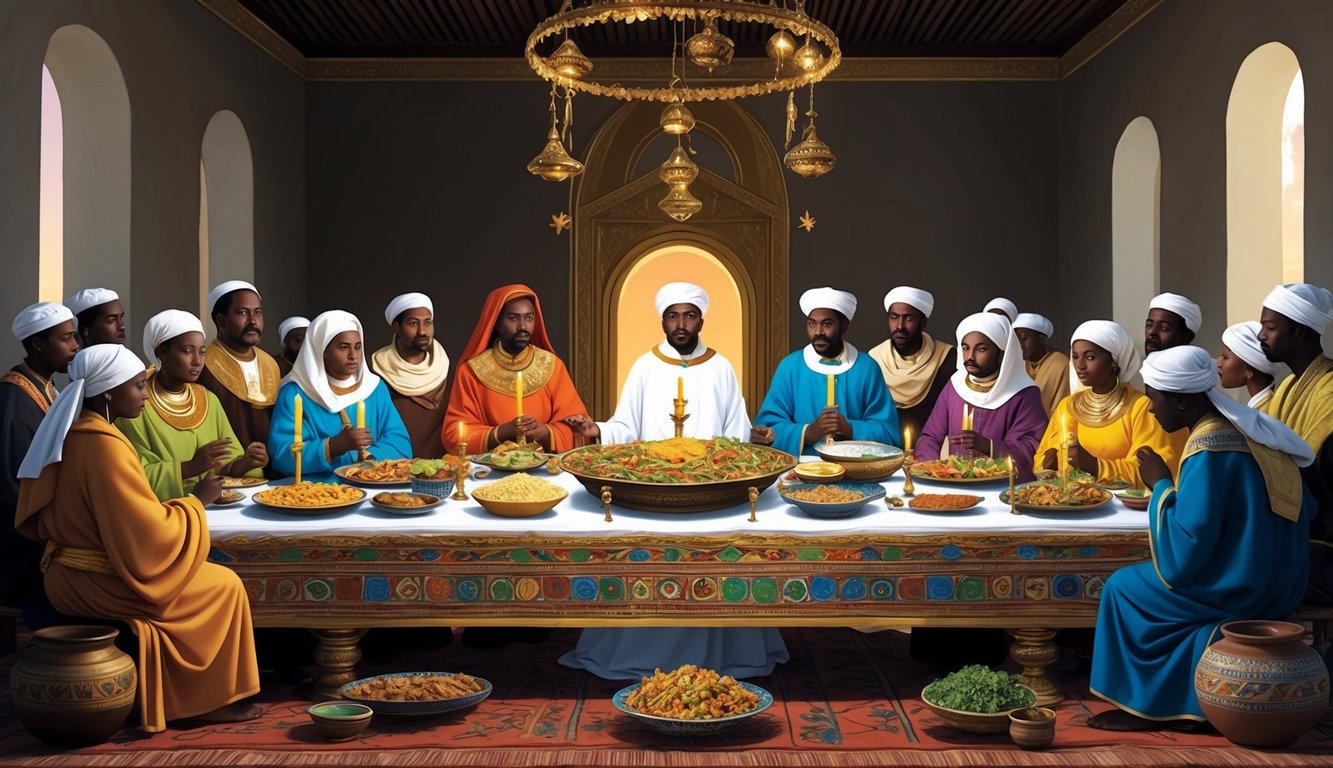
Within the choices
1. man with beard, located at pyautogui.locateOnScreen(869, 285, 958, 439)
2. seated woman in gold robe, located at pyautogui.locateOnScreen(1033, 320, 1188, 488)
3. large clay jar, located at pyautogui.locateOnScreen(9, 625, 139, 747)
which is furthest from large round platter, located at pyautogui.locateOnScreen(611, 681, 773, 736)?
man with beard, located at pyautogui.locateOnScreen(869, 285, 958, 439)

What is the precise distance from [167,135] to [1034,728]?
7192 millimetres

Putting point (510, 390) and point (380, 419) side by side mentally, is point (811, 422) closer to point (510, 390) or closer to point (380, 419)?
point (510, 390)

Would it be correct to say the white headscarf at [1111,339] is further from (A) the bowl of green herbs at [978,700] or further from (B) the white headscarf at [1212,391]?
(A) the bowl of green herbs at [978,700]

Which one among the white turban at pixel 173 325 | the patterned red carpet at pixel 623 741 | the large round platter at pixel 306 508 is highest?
the white turban at pixel 173 325

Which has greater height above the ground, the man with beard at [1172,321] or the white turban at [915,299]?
the white turban at [915,299]

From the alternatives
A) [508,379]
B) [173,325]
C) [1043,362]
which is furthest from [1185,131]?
[173,325]

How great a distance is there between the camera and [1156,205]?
1019 cm

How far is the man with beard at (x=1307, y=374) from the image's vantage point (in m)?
4.96

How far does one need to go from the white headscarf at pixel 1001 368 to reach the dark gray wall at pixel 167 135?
203 inches

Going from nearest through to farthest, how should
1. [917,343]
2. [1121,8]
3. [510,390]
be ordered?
[510,390], [917,343], [1121,8]

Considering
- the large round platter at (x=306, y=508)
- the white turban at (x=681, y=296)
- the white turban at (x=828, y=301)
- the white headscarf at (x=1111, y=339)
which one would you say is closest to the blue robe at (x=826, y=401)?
the white turban at (x=828, y=301)

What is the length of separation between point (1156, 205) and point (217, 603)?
27.6 ft

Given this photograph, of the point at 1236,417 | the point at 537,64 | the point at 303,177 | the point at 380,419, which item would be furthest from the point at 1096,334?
the point at 303,177

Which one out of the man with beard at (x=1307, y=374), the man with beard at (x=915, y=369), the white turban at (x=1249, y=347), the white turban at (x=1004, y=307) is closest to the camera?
the man with beard at (x=1307, y=374)
